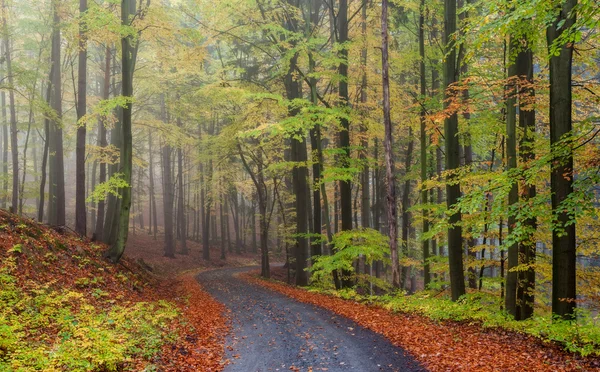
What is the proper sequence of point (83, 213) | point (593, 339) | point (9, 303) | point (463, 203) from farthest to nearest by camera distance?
point (83, 213)
point (463, 203)
point (9, 303)
point (593, 339)

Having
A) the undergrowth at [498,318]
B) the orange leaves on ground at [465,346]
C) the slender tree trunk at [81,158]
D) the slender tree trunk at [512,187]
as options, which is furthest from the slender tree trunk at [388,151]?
the slender tree trunk at [81,158]

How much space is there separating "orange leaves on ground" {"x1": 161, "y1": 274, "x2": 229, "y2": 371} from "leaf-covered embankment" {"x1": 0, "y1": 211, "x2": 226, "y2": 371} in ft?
0.07

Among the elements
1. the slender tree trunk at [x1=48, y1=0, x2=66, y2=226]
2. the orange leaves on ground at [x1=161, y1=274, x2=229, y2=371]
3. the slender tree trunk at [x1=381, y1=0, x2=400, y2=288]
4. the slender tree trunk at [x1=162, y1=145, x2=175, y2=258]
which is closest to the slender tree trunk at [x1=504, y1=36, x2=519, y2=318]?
the slender tree trunk at [x1=381, y1=0, x2=400, y2=288]

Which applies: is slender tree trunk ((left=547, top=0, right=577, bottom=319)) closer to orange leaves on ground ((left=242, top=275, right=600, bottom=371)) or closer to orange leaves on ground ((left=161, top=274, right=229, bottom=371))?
orange leaves on ground ((left=242, top=275, right=600, bottom=371))

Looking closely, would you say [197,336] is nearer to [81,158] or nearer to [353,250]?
[353,250]

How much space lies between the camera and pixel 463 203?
8.77 m

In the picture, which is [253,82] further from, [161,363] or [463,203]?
[161,363]

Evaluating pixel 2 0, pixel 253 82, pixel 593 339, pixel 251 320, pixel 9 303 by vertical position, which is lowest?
pixel 251 320

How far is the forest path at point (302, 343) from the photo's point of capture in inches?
293

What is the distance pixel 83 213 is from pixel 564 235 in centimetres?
1756

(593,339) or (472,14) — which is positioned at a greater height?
(472,14)

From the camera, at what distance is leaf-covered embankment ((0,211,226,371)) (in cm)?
628

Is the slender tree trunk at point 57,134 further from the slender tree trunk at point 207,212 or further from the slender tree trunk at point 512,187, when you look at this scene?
the slender tree trunk at point 512,187

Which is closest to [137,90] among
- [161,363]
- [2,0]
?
[2,0]
